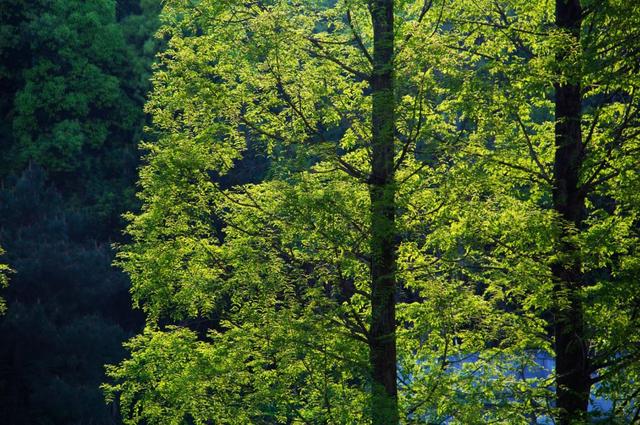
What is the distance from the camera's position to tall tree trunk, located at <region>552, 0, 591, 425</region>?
25.9ft

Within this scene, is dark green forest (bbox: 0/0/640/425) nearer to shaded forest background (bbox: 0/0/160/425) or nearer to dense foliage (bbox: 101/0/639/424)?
dense foliage (bbox: 101/0/639/424)

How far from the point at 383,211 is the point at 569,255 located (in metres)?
2.12

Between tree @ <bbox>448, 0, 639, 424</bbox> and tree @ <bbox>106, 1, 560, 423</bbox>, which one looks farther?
tree @ <bbox>106, 1, 560, 423</bbox>

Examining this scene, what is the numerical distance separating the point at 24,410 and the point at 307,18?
13426 millimetres

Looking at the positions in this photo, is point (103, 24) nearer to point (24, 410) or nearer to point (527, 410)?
point (24, 410)

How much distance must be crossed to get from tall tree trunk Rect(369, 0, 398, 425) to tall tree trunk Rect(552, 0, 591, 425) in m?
1.81

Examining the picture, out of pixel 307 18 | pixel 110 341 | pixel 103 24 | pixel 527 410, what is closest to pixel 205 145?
pixel 307 18

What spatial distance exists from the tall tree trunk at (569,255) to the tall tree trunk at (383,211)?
1815 mm

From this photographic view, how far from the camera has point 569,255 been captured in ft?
25.3

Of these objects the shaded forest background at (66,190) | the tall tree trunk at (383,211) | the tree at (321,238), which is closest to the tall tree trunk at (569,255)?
the tree at (321,238)

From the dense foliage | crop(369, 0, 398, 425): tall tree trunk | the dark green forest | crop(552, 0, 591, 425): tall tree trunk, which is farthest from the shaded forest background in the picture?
crop(552, 0, 591, 425): tall tree trunk

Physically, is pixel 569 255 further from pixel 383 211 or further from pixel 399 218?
pixel 399 218

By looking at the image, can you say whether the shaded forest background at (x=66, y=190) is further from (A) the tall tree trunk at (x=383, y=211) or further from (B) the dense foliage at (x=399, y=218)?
(A) the tall tree trunk at (x=383, y=211)

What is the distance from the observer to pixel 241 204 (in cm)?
985
